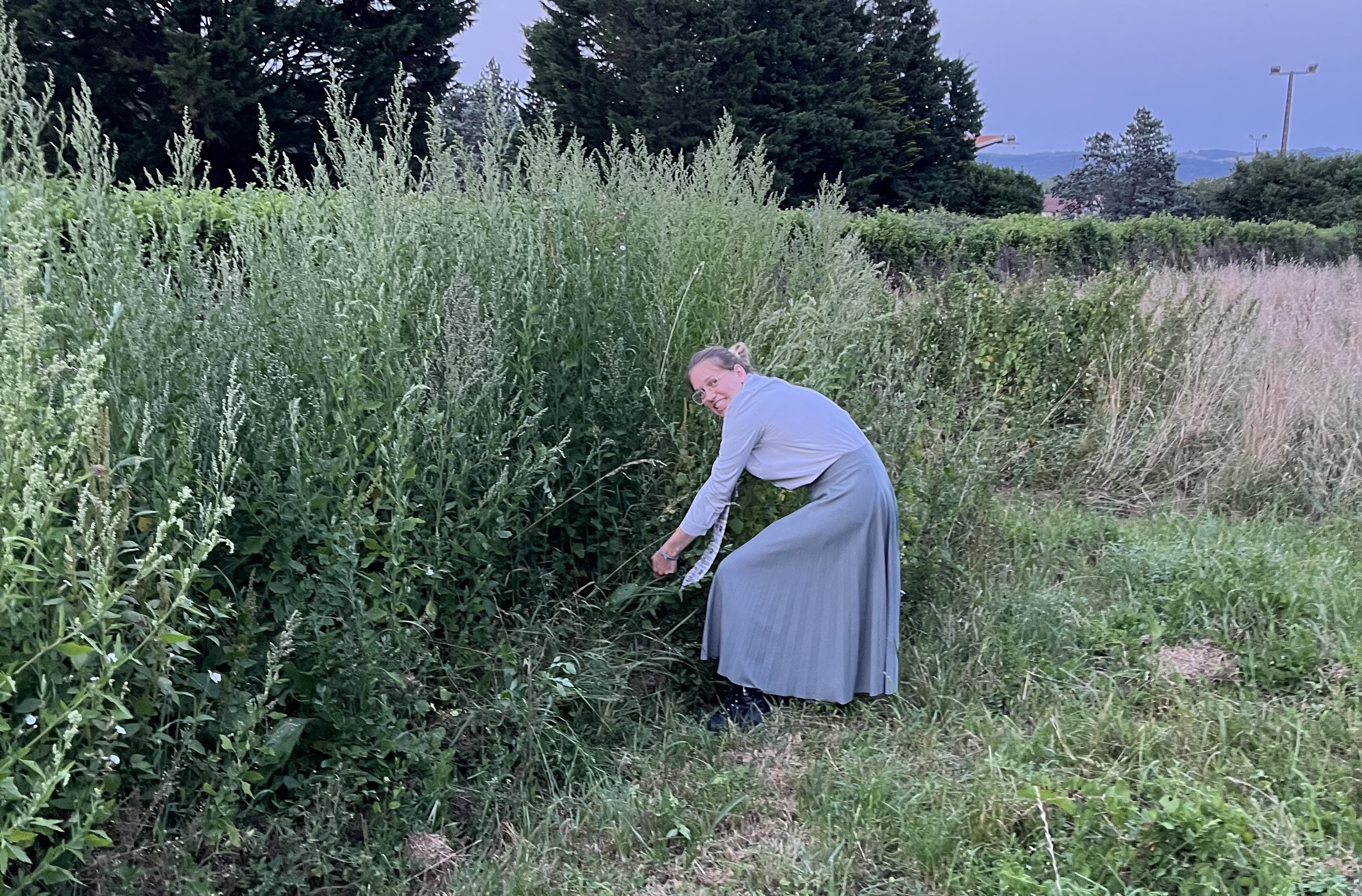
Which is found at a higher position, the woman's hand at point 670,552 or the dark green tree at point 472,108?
the dark green tree at point 472,108

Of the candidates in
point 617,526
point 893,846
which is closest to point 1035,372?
point 617,526

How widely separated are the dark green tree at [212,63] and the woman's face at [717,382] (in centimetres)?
1309

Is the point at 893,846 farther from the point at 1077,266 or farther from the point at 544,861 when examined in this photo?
the point at 1077,266

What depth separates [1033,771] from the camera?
9.91ft

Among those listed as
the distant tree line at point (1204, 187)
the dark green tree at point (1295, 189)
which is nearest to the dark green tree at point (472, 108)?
the distant tree line at point (1204, 187)

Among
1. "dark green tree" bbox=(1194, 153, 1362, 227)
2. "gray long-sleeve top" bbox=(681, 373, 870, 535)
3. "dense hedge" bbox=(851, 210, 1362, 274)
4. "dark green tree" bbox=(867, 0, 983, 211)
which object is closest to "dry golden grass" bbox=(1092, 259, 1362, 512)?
"dense hedge" bbox=(851, 210, 1362, 274)

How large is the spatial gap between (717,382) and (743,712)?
1234 millimetres

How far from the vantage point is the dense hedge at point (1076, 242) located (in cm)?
1232

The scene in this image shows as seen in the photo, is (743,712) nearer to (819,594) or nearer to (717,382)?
(819,594)

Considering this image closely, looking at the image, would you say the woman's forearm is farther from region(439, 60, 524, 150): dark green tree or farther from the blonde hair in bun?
region(439, 60, 524, 150): dark green tree

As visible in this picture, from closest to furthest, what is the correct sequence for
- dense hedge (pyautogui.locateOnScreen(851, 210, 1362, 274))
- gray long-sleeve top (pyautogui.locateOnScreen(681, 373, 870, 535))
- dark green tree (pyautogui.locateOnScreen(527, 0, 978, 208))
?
gray long-sleeve top (pyautogui.locateOnScreen(681, 373, 870, 535))
dense hedge (pyautogui.locateOnScreen(851, 210, 1362, 274))
dark green tree (pyautogui.locateOnScreen(527, 0, 978, 208))

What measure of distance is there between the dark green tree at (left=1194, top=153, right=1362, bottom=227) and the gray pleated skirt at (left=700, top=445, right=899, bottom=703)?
88.7 ft

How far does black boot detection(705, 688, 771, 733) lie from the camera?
3.52 metres

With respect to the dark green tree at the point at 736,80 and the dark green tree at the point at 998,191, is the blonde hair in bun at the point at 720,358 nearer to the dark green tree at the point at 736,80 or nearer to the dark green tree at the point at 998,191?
the dark green tree at the point at 736,80
